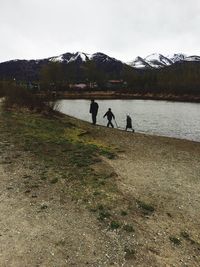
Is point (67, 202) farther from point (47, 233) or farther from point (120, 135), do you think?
point (120, 135)

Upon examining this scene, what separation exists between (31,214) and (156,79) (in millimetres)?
132325

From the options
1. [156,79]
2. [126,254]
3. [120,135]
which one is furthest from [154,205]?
[156,79]

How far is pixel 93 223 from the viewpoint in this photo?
1211cm

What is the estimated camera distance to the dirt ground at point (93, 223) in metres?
10.2

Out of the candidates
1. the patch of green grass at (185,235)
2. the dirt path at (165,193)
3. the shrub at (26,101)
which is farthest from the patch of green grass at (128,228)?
the shrub at (26,101)

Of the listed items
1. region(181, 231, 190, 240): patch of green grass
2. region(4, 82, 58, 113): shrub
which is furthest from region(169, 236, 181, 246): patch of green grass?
region(4, 82, 58, 113): shrub

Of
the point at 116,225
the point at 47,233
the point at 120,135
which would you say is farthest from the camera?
the point at 120,135

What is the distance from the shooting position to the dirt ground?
33.4 feet

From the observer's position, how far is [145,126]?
149ft

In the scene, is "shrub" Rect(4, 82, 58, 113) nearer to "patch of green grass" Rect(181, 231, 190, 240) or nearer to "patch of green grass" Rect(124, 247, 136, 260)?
"patch of green grass" Rect(181, 231, 190, 240)

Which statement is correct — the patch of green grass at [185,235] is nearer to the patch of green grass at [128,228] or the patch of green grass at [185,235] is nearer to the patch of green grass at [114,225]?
the patch of green grass at [128,228]

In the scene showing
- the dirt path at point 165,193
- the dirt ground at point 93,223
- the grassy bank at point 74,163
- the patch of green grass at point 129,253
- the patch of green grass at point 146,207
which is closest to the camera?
the dirt ground at point 93,223

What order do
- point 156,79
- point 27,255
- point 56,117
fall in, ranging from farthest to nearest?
1. point 156,79
2. point 56,117
3. point 27,255

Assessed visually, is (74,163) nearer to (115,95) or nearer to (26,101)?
(26,101)
